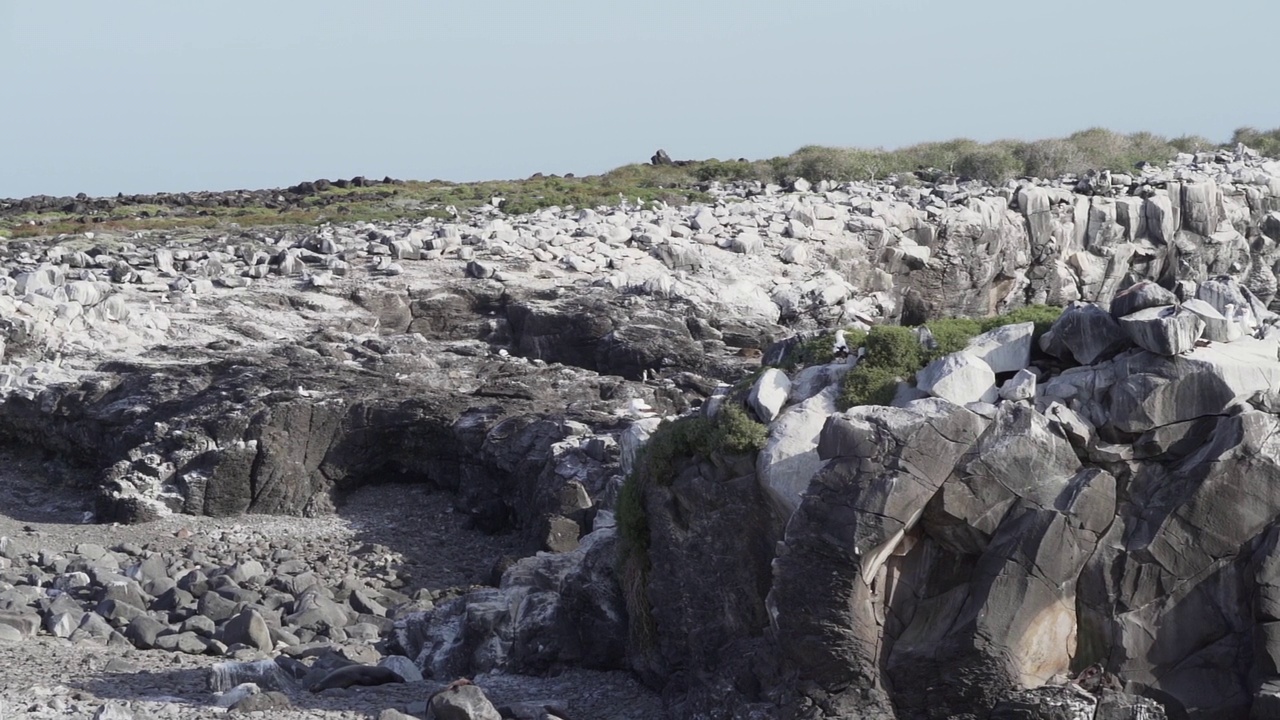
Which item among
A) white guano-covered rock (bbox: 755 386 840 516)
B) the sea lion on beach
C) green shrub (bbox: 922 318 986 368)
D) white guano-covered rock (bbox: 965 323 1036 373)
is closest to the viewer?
white guano-covered rock (bbox: 755 386 840 516)

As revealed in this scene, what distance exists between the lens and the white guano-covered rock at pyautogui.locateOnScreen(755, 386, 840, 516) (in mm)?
14438

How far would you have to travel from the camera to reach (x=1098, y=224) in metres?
45.0

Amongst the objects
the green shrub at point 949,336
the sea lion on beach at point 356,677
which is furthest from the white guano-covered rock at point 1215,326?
the sea lion on beach at point 356,677

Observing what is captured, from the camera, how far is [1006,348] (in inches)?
588

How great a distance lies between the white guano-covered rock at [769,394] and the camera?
605 inches

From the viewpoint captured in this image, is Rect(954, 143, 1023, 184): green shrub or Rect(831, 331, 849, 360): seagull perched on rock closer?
Rect(831, 331, 849, 360): seagull perched on rock

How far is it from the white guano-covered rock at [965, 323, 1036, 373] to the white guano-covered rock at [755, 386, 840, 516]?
160 cm

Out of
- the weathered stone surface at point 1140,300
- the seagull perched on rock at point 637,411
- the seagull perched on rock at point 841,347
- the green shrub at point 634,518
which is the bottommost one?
the seagull perched on rock at point 637,411

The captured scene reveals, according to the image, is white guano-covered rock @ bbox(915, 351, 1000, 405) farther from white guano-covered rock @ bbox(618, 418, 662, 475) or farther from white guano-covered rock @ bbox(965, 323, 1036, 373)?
white guano-covered rock @ bbox(618, 418, 662, 475)

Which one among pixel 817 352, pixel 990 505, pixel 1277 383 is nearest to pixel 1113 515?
pixel 990 505

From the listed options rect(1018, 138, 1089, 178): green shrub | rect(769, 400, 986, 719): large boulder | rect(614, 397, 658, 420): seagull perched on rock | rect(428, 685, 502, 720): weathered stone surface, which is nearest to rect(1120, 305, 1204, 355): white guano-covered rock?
rect(769, 400, 986, 719): large boulder

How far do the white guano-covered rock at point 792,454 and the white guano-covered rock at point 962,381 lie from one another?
45.2 inches

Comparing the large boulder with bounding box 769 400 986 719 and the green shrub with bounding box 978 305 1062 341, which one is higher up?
the green shrub with bounding box 978 305 1062 341

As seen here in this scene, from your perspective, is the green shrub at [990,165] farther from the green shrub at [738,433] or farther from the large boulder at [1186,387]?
the large boulder at [1186,387]
